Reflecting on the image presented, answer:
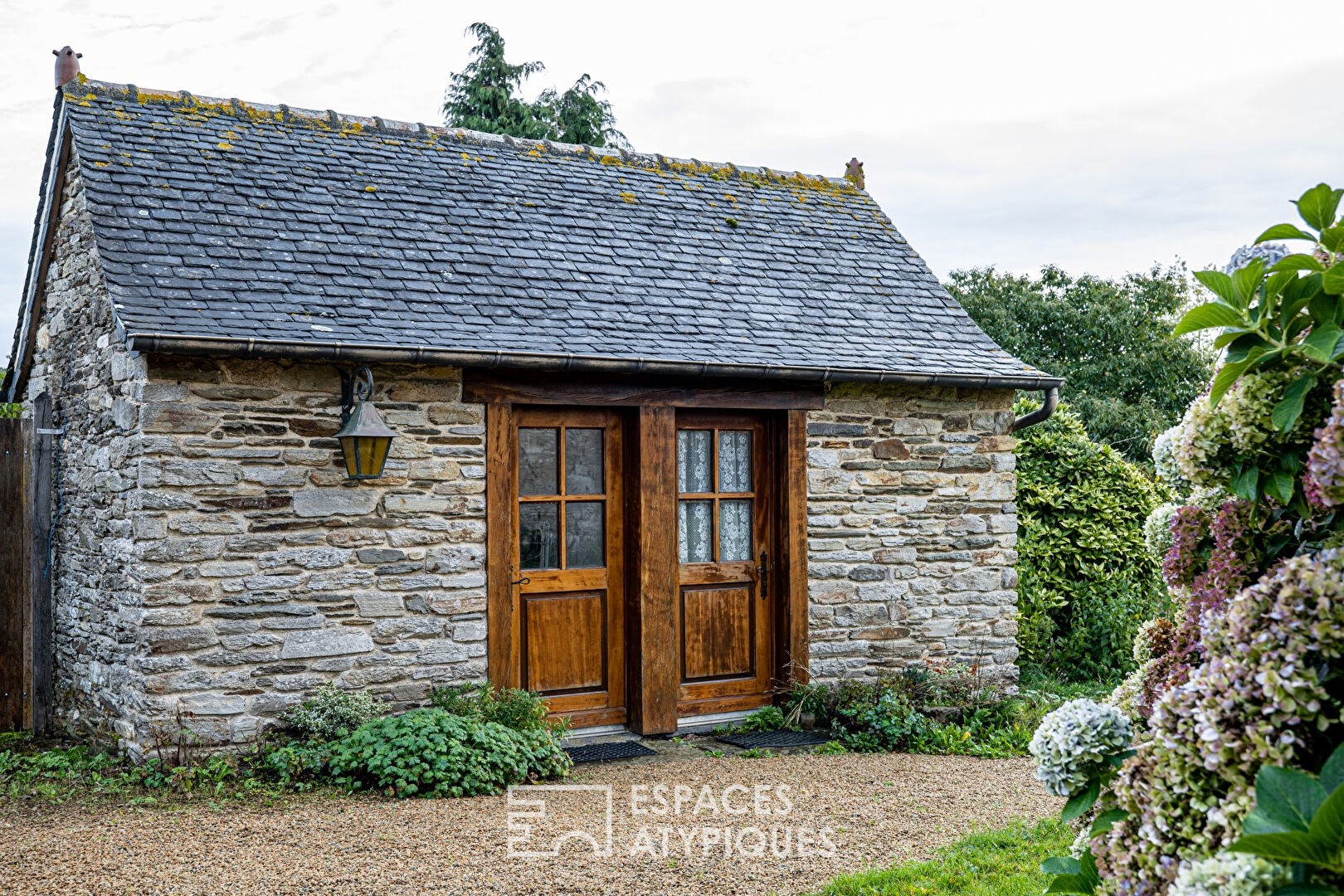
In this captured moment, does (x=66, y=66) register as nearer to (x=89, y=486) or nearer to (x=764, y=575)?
(x=89, y=486)

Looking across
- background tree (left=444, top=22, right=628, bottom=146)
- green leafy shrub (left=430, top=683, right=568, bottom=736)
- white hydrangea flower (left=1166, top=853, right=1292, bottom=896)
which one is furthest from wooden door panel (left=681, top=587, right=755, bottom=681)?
background tree (left=444, top=22, right=628, bottom=146)

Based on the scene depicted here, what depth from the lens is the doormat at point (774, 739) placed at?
720 cm

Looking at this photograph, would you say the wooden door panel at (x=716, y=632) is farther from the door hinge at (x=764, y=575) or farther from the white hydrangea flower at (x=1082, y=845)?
the white hydrangea flower at (x=1082, y=845)

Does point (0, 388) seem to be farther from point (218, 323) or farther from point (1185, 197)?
point (1185, 197)

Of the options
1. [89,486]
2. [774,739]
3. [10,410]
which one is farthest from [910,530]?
[10,410]

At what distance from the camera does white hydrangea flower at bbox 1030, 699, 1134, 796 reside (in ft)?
6.68

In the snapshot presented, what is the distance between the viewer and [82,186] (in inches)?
286

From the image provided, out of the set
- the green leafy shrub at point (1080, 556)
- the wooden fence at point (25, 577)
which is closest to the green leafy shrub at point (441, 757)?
the wooden fence at point (25, 577)

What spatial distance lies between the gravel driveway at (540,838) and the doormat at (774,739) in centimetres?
74

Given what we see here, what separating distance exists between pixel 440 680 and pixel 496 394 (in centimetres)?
185

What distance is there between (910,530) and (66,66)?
720 centimetres

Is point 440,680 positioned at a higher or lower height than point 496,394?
lower

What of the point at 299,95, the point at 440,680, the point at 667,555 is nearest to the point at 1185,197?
the point at 667,555

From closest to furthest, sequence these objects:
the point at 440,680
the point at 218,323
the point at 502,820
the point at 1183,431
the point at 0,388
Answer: the point at 1183,431
the point at 502,820
the point at 218,323
the point at 440,680
the point at 0,388
